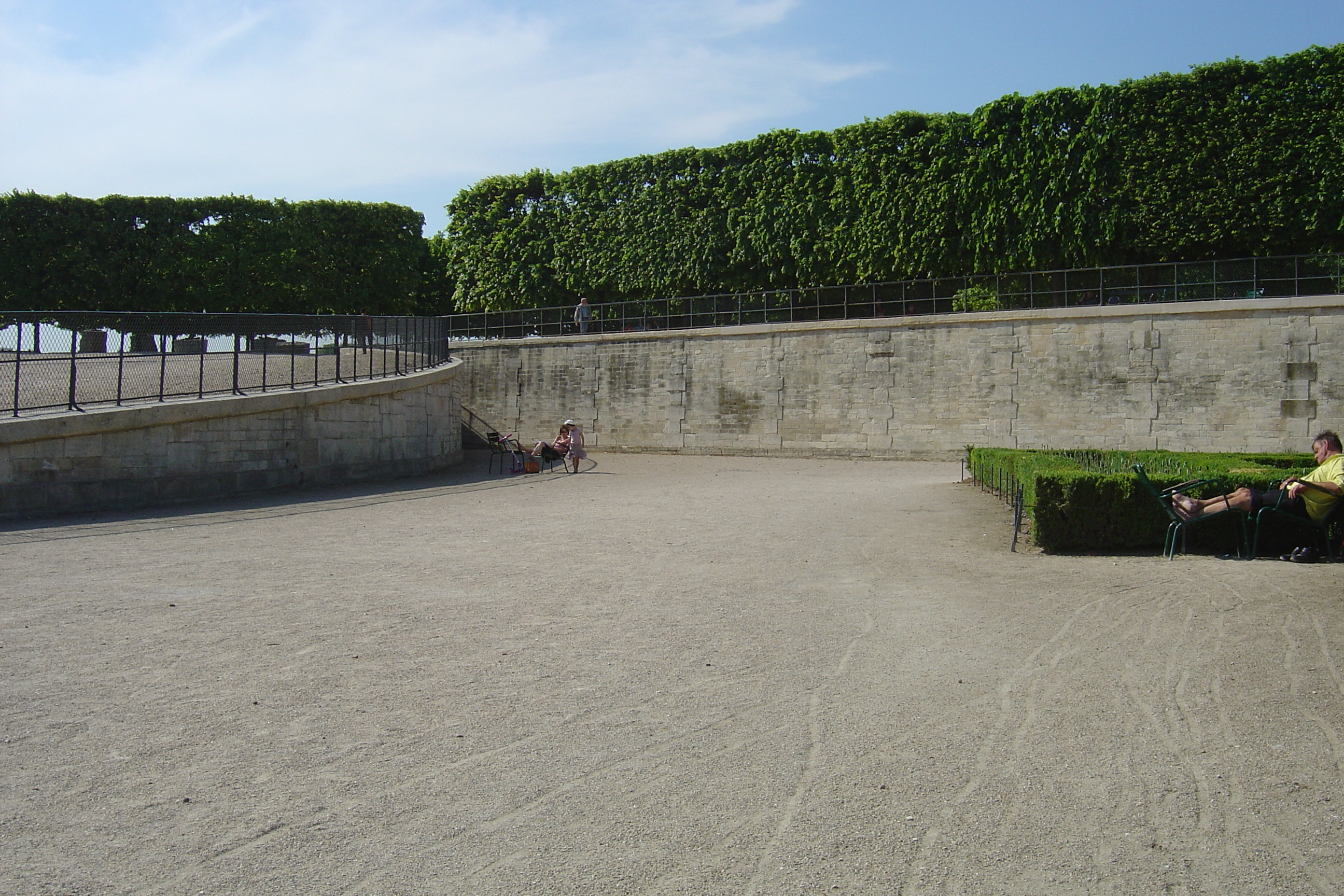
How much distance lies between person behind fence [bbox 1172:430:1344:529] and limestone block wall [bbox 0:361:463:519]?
13.1m

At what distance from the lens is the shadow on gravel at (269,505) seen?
1155cm

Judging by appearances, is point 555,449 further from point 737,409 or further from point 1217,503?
point 1217,503

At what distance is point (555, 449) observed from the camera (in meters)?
21.0

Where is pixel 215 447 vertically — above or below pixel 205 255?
below

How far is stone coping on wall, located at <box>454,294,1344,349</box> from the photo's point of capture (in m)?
20.3

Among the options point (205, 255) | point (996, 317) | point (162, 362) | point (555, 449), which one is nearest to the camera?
point (162, 362)

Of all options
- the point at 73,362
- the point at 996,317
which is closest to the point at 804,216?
the point at 996,317

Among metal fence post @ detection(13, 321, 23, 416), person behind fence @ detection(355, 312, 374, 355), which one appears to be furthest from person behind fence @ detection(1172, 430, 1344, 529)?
person behind fence @ detection(355, 312, 374, 355)

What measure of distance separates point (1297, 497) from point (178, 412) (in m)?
14.0

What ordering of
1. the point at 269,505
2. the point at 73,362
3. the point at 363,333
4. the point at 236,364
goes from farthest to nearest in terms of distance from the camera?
the point at 363,333, the point at 236,364, the point at 269,505, the point at 73,362

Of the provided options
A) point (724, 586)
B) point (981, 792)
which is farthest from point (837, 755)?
point (724, 586)

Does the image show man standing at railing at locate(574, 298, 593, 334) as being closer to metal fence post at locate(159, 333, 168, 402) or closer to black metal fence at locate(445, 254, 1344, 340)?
black metal fence at locate(445, 254, 1344, 340)

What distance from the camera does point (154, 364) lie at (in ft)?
48.5

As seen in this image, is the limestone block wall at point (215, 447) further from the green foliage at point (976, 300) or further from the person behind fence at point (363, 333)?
the green foliage at point (976, 300)
